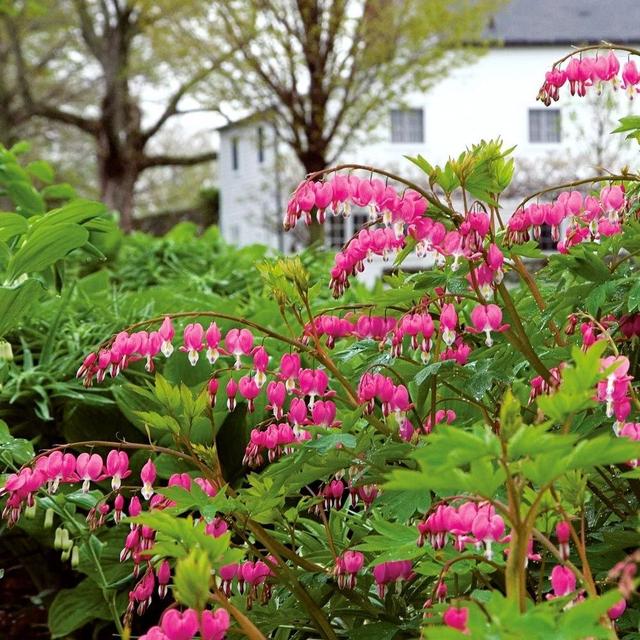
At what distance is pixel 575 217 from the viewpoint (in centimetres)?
199

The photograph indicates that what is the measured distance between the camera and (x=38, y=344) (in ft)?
10.7

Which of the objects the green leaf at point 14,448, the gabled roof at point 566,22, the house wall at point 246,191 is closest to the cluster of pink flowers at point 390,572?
the green leaf at point 14,448

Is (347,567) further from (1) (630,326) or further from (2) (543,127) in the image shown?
(2) (543,127)

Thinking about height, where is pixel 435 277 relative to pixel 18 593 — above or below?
above

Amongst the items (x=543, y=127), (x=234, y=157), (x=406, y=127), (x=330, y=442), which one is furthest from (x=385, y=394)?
(x=234, y=157)

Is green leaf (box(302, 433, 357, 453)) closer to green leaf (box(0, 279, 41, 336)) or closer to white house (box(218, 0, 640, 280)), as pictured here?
green leaf (box(0, 279, 41, 336))

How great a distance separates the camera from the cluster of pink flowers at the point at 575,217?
1.83 m

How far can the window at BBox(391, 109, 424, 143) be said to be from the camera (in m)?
37.4

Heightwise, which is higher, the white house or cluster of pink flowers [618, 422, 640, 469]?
the white house

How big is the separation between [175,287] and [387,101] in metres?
21.4

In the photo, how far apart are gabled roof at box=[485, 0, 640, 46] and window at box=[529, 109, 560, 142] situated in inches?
108

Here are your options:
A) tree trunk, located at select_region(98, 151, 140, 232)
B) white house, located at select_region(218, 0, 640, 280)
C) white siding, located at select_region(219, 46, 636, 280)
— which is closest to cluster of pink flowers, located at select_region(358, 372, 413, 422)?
tree trunk, located at select_region(98, 151, 140, 232)

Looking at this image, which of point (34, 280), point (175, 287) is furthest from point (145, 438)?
point (175, 287)

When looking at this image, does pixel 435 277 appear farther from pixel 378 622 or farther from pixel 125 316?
pixel 125 316
